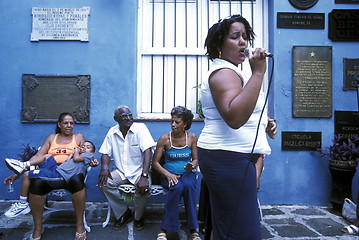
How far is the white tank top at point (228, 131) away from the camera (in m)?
1.41

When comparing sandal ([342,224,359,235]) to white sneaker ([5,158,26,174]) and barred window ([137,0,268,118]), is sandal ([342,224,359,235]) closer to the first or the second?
barred window ([137,0,268,118])

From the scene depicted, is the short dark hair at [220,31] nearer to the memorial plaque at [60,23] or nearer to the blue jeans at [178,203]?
the blue jeans at [178,203]

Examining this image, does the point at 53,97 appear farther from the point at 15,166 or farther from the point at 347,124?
the point at 347,124

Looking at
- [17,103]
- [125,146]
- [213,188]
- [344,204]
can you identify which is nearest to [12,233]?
[125,146]

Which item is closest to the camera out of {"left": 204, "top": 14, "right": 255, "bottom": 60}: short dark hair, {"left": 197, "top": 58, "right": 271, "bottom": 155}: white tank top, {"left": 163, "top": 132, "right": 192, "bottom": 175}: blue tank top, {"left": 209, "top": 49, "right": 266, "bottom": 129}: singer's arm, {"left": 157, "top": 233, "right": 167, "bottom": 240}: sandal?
{"left": 209, "top": 49, "right": 266, "bottom": 129}: singer's arm

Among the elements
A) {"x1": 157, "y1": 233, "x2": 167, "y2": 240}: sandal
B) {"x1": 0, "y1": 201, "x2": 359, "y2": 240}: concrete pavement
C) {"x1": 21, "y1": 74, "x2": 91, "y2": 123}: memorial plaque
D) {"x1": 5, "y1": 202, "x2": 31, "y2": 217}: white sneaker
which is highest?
{"x1": 21, "y1": 74, "x2": 91, "y2": 123}: memorial plaque

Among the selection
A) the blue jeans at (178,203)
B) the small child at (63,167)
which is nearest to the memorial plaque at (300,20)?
the blue jeans at (178,203)

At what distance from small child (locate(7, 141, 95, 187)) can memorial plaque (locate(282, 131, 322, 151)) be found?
111 inches

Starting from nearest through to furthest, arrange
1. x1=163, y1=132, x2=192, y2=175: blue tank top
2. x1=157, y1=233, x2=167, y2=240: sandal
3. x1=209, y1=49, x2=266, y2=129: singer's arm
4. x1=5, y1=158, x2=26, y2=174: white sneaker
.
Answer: x1=209, y1=49, x2=266, y2=129: singer's arm < x1=157, y1=233, x2=167, y2=240: sandal < x1=5, y1=158, x2=26, y2=174: white sneaker < x1=163, y1=132, x2=192, y2=175: blue tank top

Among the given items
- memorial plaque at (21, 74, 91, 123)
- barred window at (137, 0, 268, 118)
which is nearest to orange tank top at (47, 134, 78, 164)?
memorial plaque at (21, 74, 91, 123)

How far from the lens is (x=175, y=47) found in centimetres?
476

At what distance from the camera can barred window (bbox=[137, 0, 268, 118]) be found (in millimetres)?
4746

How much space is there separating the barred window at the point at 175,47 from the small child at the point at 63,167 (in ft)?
4.81

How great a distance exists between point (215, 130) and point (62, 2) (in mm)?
3982
